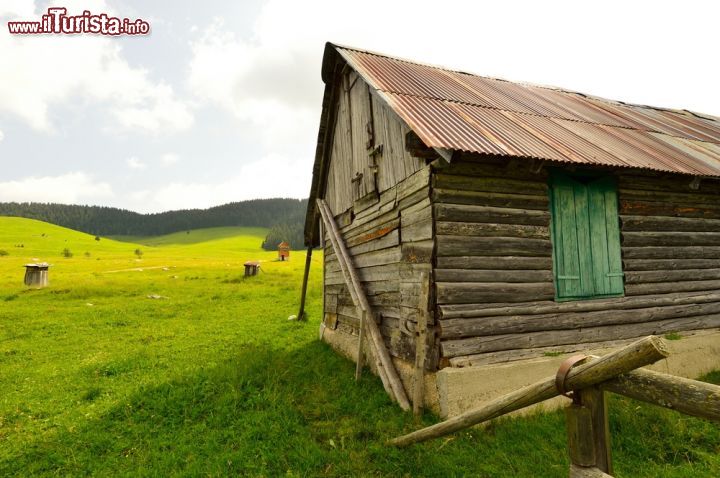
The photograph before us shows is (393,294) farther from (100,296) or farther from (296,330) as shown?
(100,296)

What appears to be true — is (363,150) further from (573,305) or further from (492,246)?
(573,305)

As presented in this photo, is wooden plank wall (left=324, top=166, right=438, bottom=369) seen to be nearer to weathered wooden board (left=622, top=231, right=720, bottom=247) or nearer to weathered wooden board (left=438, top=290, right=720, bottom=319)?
weathered wooden board (left=438, top=290, right=720, bottom=319)

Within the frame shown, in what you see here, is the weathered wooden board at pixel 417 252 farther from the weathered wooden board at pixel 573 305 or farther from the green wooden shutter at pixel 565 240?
the green wooden shutter at pixel 565 240

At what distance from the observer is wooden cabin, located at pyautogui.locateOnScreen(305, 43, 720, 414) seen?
6.63 metres

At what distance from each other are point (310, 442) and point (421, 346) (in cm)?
221

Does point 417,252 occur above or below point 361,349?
above

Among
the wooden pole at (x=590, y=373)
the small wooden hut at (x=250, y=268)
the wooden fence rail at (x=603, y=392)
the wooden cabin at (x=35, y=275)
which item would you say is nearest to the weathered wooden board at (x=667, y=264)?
the wooden pole at (x=590, y=373)

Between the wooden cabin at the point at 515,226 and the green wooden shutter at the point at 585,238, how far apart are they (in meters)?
0.03

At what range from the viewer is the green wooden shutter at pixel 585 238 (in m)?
7.35

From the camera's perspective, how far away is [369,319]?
8.52m

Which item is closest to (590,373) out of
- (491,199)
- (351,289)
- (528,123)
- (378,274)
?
(491,199)

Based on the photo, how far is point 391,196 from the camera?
8359mm

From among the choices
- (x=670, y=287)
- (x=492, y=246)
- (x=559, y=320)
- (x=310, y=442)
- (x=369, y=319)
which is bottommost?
(x=310, y=442)

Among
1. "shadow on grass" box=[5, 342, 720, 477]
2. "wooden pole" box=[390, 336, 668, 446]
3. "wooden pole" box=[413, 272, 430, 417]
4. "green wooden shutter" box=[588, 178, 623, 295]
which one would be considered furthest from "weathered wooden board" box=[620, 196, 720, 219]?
"wooden pole" box=[390, 336, 668, 446]
